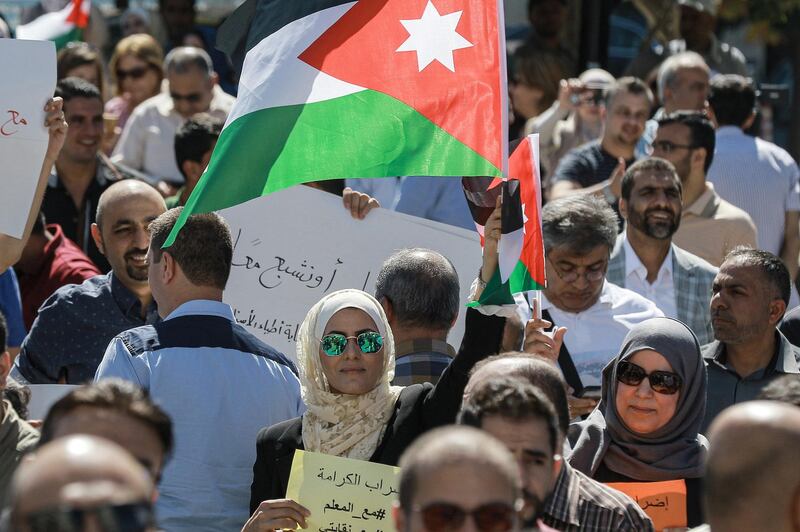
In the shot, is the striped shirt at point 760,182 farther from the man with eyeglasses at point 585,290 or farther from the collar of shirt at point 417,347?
the collar of shirt at point 417,347

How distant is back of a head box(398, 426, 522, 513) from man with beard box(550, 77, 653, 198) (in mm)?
4827

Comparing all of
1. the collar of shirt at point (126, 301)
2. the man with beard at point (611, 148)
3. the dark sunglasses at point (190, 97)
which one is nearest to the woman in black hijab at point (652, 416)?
the collar of shirt at point (126, 301)

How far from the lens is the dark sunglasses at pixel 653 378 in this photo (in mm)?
4363

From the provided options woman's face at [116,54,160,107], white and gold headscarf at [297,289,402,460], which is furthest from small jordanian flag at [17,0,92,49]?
white and gold headscarf at [297,289,402,460]

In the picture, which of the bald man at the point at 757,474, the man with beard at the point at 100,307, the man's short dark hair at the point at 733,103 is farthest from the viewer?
the man's short dark hair at the point at 733,103

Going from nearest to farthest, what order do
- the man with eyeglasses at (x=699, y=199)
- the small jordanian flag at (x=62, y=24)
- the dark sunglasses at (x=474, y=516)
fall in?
the dark sunglasses at (x=474, y=516) < the man with eyeglasses at (x=699, y=199) < the small jordanian flag at (x=62, y=24)

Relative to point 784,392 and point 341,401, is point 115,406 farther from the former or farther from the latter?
point 784,392

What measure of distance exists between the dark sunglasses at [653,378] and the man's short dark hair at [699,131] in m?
2.90

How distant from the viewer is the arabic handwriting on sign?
511 cm

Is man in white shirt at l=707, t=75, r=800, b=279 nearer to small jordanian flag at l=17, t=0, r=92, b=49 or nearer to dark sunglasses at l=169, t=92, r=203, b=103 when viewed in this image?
dark sunglasses at l=169, t=92, r=203, b=103

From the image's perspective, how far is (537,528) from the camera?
→ 3.22 metres

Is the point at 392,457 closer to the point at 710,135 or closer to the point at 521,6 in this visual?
the point at 710,135

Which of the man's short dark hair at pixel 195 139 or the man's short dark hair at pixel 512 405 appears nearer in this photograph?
the man's short dark hair at pixel 512 405

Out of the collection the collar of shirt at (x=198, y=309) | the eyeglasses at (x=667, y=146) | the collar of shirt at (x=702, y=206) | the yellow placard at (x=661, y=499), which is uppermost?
the eyeglasses at (x=667, y=146)
